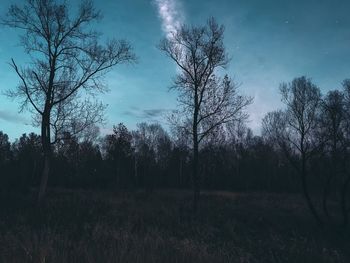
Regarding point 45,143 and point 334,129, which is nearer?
point 45,143

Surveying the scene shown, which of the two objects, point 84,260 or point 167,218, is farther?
point 167,218

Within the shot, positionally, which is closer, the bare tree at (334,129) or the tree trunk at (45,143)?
the tree trunk at (45,143)

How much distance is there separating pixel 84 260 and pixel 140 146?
8177 centimetres

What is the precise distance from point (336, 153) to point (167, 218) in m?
13.7

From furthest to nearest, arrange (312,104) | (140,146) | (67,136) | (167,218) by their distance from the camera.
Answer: (140,146)
(312,104)
(67,136)
(167,218)

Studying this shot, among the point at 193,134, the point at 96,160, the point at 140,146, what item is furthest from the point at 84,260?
the point at 140,146

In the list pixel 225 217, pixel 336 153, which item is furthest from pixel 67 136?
pixel 336 153

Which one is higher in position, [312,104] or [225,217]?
[312,104]

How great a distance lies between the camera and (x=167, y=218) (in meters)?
22.4

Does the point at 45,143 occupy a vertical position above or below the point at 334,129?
below

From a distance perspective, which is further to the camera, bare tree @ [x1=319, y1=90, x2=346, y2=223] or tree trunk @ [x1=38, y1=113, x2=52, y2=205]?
bare tree @ [x1=319, y1=90, x2=346, y2=223]

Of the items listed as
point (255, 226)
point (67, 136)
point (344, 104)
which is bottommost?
point (255, 226)

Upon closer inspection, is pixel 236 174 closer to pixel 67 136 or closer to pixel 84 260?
pixel 67 136

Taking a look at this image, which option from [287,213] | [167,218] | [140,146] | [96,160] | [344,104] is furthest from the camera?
[140,146]
